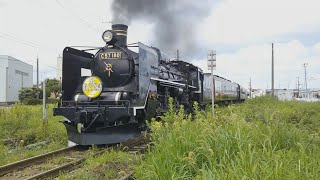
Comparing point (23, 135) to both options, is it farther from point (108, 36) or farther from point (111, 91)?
point (108, 36)

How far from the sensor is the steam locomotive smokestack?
38.1 ft

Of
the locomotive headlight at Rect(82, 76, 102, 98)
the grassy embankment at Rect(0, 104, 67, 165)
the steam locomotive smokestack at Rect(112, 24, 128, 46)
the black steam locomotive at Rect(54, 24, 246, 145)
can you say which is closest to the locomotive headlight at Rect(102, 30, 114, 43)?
the black steam locomotive at Rect(54, 24, 246, 145)

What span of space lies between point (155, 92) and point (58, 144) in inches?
140

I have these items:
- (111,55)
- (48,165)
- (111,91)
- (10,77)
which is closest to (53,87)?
(10,77)

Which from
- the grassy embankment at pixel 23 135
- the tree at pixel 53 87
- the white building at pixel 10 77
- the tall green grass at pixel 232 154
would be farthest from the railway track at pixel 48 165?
the white building at pixel 10 77

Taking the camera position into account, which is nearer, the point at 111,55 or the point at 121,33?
the point at 111,55

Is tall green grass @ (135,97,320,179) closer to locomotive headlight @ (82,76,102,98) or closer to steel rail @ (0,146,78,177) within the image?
steel rail @ (0,146,78,177)

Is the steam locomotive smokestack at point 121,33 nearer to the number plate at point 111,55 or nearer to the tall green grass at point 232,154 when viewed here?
the number plate at point 111,55

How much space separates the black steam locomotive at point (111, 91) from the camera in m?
10.0

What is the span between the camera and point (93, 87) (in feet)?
35.0

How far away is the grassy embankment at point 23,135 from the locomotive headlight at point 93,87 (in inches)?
77.4

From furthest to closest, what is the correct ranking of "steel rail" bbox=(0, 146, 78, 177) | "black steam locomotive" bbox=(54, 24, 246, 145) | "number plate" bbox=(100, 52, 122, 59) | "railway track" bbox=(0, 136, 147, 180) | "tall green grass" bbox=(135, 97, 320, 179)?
1. "number plate" bbox=(100, 52, 122, 59)
2. "black steam locomotive" bbox=(54, 24, 246, 145)
3. "steel rail" bbox=(0, 146, 78, 177)
4. "railway track" bbox=(0, 136, 147, 180)
5. "tall green grass" bbox=(135, 97, 320, 179)

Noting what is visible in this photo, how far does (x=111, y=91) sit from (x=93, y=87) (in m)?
0.61

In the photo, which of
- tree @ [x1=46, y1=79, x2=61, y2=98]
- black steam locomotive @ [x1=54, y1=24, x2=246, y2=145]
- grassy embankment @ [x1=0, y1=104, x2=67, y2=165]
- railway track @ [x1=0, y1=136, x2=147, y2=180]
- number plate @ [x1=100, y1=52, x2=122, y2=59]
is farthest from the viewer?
tree @ [x1=46, y1=79, x2=61, y2=98]
